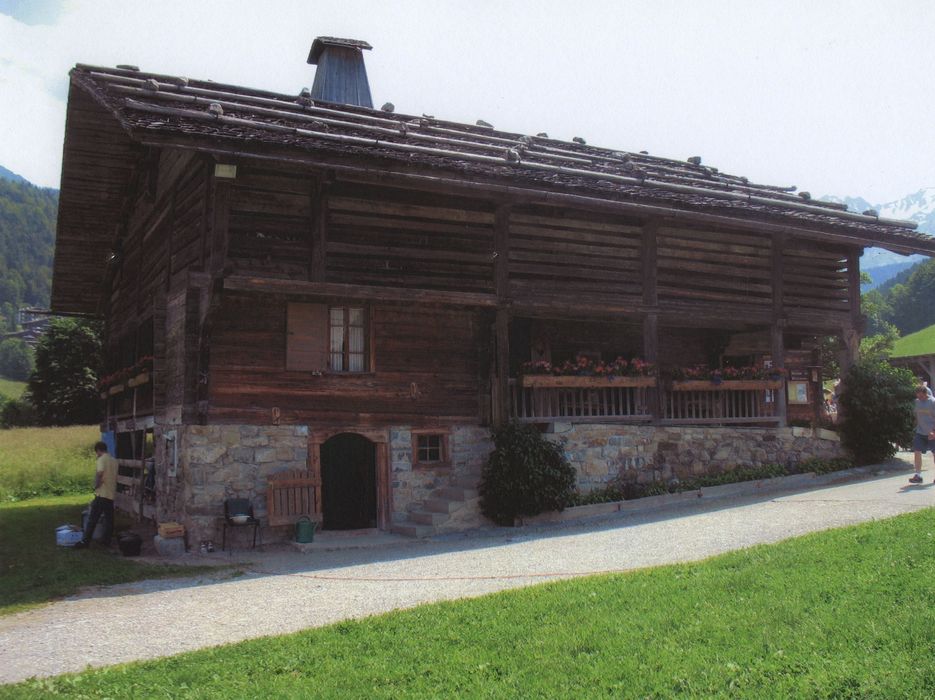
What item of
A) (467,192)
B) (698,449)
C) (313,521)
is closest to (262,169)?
(467,192)

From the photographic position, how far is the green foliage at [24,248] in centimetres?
11269

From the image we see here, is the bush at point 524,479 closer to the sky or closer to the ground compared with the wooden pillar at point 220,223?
closer to the ground

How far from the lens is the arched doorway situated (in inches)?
602

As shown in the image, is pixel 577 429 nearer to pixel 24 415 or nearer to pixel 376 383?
pixel 376 383

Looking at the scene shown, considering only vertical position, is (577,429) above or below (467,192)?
below

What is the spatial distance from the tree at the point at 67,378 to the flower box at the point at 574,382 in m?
28.7

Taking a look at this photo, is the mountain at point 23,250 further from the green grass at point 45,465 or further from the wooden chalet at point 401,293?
the wooden chalet at point 401,293

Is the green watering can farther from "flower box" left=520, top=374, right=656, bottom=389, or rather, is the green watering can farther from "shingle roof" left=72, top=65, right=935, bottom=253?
"shingle roof" left=72, top=65, right=935, bottom=253

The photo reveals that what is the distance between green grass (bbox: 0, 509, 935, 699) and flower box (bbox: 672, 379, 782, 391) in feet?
29.1

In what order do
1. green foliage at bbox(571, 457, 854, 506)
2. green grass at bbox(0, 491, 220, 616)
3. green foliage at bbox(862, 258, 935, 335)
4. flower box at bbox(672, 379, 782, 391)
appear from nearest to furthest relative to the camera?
green grass at bbox(0, 491, 220, 616)
green foliage at bbox(571, 457, 854, 506)
flower box at bbox(672, 379, 782, 391)
green foliage at bbox(862, 258, 935, 335)

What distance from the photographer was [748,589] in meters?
7.49

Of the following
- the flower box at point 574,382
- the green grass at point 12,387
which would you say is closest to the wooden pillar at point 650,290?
the flower box at point 574,382

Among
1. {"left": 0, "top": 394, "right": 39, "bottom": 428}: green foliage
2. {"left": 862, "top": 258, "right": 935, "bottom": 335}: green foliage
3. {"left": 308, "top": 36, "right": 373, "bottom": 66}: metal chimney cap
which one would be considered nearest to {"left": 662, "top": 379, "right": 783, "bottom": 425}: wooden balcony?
{"left": 308, "top": 36, "right": 373, "bottom": 66}: metal chimney cap

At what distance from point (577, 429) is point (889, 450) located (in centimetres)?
708
